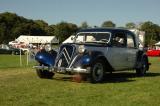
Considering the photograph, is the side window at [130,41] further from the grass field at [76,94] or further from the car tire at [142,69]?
the grass field at [76,94]

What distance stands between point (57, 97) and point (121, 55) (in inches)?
241

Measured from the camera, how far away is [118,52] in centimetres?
1567

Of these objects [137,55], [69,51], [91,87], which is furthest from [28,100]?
[137,55]

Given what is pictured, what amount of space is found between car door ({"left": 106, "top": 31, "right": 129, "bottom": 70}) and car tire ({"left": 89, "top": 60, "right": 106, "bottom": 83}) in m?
0.62

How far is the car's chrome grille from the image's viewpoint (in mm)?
14043

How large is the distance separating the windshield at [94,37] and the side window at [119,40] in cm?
33

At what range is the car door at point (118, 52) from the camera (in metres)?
15.2

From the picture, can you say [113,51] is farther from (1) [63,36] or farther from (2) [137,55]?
(1) [63,36]

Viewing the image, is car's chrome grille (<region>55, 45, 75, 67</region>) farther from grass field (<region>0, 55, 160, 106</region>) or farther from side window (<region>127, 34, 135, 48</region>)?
side window (<region>127, 34, 135, 48</region>)

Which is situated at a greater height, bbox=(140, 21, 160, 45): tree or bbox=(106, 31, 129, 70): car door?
bbox=(140, 21, 160, 45): tree

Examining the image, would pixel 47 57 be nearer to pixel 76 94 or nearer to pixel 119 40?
pixel 119 40

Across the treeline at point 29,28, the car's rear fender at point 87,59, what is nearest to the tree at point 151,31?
the treeline at point 29,28

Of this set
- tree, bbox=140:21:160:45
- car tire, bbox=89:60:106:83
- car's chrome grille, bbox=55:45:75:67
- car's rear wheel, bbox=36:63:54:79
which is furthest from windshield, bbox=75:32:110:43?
tree, bbox=140:21:160:45

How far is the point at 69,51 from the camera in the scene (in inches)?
555
